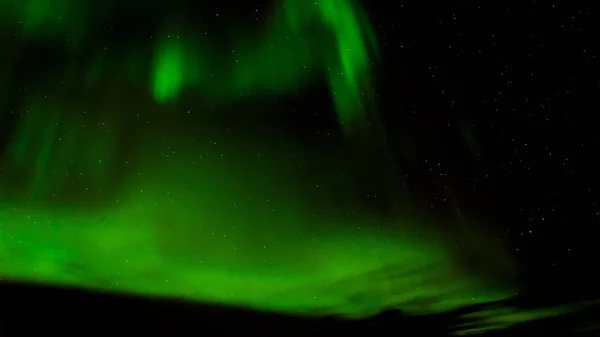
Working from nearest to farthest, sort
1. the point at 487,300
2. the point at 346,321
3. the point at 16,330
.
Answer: the point at 16,330 < the point at 487,300 < the point at 346,321

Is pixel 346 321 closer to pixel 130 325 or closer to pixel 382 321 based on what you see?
pixel 382 321

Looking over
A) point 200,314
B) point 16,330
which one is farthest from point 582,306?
point 16,330

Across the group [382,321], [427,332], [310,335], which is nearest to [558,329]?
[427,332]

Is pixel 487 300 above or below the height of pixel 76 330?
below

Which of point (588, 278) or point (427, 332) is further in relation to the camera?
point (427, 332)

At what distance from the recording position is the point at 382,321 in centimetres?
234

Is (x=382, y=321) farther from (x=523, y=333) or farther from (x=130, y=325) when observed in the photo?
(x=130, y=325)

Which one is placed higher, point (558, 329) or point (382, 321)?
point (382, 321)

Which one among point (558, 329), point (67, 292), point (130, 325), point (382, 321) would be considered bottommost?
point (558, 329)

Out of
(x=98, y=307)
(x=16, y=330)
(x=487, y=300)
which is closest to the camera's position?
(x=16, y=330)

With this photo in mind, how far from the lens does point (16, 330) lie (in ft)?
6.37

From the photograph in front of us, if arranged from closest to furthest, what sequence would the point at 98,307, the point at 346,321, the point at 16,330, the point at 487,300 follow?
1. the point at 16,330
2. the point at 487,300
3. the point at 98,307
4. the point at 346,321

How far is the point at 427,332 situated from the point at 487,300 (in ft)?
1.48

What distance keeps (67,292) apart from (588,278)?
217 cm
